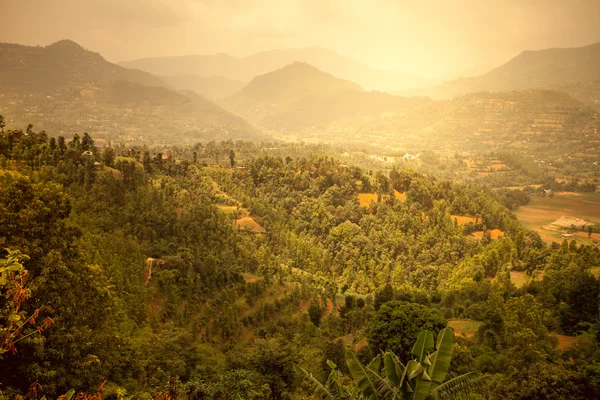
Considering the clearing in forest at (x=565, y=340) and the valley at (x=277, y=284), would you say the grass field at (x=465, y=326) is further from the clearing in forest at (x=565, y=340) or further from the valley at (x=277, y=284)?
the clearing in forest at (x=565, y=340)

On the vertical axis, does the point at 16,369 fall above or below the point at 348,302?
above

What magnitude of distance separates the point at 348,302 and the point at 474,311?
9.33 meters

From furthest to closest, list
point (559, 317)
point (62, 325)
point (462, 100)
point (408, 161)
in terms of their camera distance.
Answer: point (462, 100) < point (408, 161) < point (559, 317) < point (62, 325)

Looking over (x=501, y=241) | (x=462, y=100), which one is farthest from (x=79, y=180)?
(x=462, y=100)

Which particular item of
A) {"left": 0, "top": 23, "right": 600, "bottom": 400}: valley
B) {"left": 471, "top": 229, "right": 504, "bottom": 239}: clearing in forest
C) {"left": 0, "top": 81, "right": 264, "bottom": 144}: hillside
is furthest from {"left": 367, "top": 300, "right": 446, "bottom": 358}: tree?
{"left": 0, "top": 81, "right": 264, "bottom": 144}: hillside

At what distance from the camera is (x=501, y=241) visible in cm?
4444

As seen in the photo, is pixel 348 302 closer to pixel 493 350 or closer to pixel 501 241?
pixel 493 350

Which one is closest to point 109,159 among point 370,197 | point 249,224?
point 249,224

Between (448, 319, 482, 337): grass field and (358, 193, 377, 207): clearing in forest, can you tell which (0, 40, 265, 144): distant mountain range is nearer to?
(358, 193, 377, 207): clearing in forest

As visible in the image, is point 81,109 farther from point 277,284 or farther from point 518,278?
point 518,278

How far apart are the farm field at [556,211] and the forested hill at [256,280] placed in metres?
14.4

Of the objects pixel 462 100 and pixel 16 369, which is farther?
pixel 462 100

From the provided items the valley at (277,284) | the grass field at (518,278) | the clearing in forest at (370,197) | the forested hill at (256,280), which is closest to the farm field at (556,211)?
the valley at (277,284)

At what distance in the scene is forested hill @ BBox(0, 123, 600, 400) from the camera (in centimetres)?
1068
